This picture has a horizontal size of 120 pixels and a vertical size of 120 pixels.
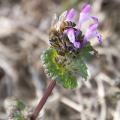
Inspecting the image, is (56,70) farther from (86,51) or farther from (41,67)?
(41,67)

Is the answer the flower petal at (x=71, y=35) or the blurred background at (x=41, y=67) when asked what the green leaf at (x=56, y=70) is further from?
the blurred background at (x=41, y=67)

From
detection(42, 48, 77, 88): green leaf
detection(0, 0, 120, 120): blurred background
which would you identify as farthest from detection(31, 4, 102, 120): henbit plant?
detection(0, 0, 120, 120): blurred background

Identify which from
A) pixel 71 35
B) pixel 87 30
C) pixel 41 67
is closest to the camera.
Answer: pixel 71 35

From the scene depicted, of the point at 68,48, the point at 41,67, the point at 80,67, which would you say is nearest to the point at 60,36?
the point at 68,48

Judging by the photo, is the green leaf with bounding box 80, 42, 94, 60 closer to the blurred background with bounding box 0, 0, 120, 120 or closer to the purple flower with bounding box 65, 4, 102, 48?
the purple flower with bounding box 65, 4, 102, 48

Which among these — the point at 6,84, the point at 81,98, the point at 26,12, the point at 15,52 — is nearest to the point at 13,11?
the point at 26,12

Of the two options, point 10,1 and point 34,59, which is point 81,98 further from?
point 10,1

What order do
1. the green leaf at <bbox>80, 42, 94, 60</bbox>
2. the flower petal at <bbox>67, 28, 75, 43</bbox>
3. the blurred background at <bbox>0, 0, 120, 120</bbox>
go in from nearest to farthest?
the flower petal at <bbox>67, 28, 75, 43</bbox> → the green leaf at <bbox>80, 42, 94, 60</bbox> → the blurred background at <bbox>0, 0, 120, 120</bbox>
